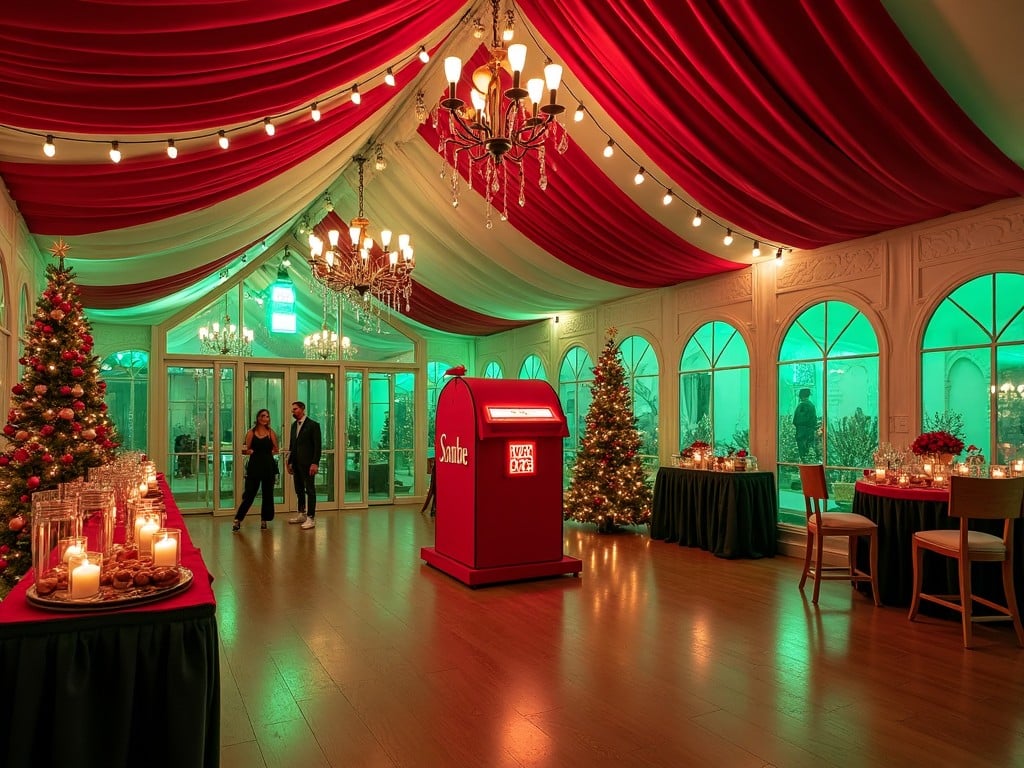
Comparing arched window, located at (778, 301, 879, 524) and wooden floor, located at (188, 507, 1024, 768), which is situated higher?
arched window, located at (778, 301, 879, 524)

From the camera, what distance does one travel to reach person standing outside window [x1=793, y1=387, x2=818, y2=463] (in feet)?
24.3

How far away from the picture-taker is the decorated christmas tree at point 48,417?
196 inches

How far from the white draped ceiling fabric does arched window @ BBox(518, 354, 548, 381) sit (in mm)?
4507

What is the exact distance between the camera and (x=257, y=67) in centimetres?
383

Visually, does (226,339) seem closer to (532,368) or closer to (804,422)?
(532,368)

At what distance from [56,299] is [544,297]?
263 inches

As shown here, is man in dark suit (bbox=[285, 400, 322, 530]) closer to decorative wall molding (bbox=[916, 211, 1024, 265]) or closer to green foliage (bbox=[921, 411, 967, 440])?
green foliage (bbox=[921, 411, 967, 440])

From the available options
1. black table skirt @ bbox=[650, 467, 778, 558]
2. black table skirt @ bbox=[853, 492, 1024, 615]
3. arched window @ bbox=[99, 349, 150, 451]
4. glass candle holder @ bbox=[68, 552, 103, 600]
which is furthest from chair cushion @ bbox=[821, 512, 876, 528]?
arched window @ bbox=[99, 349, 150, 451]

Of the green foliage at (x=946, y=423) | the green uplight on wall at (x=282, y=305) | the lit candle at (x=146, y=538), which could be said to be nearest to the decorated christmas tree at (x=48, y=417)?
the lit candle at (x=146, y=538)

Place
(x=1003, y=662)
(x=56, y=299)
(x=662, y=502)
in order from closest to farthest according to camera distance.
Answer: (x=1003, y=662) → (x=56, y=299) → (x=662, y=502)

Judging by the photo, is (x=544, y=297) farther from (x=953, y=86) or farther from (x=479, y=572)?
(x=953, y=86)

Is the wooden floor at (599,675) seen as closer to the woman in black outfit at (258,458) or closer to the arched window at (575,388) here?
the woman in black outfit at (258,458)

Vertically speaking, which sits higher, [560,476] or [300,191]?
[300,191]

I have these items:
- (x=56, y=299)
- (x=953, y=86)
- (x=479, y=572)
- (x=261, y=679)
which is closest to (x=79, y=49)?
(x=56, y=299)
